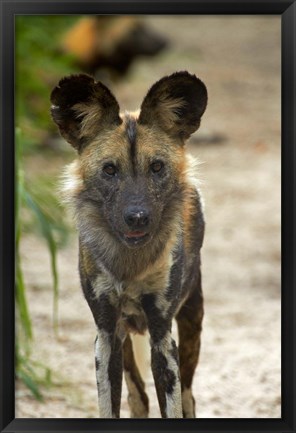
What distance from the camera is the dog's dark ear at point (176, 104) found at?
2.10 m

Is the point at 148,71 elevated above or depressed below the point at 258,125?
above

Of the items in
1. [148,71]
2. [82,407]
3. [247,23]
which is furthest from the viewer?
[247,23]

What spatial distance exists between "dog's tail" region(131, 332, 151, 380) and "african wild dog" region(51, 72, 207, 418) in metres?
0.20

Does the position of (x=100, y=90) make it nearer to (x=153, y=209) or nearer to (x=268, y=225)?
(x=153, y=209)

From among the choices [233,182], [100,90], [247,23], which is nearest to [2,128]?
[100,90]

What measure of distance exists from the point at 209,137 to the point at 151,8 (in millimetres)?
4884

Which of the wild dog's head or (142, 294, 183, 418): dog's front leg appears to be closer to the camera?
the wild dog's head

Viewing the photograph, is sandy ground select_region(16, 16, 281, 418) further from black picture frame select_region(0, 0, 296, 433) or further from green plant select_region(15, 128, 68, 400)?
black picture frame select_region(0, 0, 296, 433)

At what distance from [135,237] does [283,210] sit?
418 millimetres

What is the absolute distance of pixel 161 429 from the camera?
2295mm

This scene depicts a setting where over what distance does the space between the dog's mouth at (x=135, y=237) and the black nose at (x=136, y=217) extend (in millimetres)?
19

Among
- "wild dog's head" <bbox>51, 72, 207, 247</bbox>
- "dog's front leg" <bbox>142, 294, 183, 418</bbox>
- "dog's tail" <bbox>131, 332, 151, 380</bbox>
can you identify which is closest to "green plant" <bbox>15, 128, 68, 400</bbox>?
"dog's tail" <bbox>131, 332, 151, 380</bbox>

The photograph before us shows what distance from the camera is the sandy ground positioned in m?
3.73

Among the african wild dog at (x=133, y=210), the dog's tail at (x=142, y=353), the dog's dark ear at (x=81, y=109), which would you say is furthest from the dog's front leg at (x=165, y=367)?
the dog's dark ear at (x=81, y=109)
